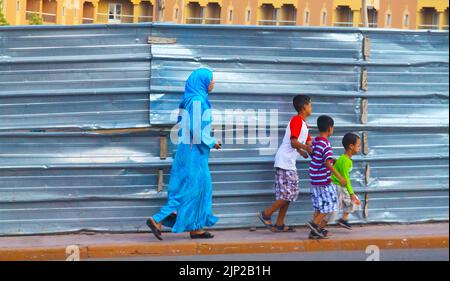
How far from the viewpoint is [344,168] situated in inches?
430

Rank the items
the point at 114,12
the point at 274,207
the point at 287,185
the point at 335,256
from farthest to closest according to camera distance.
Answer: the point at 114,12 < the point at 274,207 < the point at 287,185 < the point at 335,256

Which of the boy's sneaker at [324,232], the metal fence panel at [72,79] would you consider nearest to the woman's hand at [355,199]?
the boy's sneaker at [324,232]

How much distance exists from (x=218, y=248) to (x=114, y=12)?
3591 centimetres

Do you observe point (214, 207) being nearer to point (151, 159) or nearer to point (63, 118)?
point (151, 159)

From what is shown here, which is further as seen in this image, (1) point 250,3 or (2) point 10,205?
(1) point 250,3

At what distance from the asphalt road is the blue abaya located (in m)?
0.57

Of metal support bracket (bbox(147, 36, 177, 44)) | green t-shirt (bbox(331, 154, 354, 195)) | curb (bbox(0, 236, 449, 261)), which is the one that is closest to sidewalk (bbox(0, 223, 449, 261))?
curb (bbox(0, 236, 449, 261))

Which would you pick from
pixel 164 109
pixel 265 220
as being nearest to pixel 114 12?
pixel 164 109

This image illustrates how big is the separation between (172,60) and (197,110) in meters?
0.85

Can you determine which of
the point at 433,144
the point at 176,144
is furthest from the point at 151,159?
the point at 433,144

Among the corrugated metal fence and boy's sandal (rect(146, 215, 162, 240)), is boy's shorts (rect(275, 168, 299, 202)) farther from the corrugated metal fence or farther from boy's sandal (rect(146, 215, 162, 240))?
boy's sandal (rect(146, 215, 162, 240))

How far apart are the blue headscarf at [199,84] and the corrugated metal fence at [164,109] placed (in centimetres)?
52

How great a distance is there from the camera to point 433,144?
11.5 meters

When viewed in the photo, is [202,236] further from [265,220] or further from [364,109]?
[364,109]
